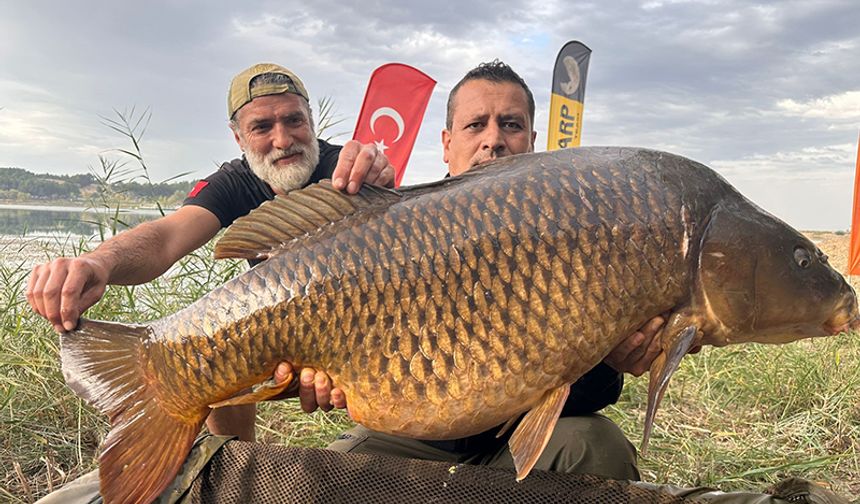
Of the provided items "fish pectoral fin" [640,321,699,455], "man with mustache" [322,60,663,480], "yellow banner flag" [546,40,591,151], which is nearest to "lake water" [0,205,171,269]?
"man with mustache" [322,60,663,480]

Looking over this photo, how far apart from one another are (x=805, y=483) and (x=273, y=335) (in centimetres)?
124

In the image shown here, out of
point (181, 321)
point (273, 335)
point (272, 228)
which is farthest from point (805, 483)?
point (181, 321)

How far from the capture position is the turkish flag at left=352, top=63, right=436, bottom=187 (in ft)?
22.0

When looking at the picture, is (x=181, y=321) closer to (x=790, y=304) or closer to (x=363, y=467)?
(x=363, y=467)

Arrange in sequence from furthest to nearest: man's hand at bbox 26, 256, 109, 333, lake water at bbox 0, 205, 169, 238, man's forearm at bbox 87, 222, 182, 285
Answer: lake water at bbox 0, 205, 169, 238 < man's forearm at bbox 87, 222, 182, 285 < man's hand at bbox 26, 256, 109, 333

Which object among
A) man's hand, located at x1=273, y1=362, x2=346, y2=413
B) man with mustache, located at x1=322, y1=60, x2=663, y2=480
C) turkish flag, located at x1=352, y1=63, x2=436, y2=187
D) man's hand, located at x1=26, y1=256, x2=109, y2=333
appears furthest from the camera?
turkish flag, located at x1=352, y1=63, x2=436, y2=187

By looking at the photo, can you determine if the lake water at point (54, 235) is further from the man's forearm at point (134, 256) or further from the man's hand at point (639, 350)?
the man's hand at point (639, 350)

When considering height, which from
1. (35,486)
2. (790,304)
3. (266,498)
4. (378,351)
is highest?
(790,304)

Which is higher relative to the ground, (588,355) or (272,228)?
(272,228)

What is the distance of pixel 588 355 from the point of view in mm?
1354

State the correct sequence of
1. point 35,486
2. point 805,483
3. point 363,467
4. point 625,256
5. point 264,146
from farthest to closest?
point 264,146
point 35,486
point 363,467
point 805,483
point 625,256

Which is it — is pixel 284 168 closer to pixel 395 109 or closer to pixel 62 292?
pixel 62 292

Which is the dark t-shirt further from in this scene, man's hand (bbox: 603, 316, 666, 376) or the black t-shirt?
man's hand (bbox: 603, 316, 666, 376)

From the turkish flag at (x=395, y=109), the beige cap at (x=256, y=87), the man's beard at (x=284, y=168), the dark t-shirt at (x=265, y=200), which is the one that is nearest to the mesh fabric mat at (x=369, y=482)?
the dark t-shirt at (x=265, y=200)
